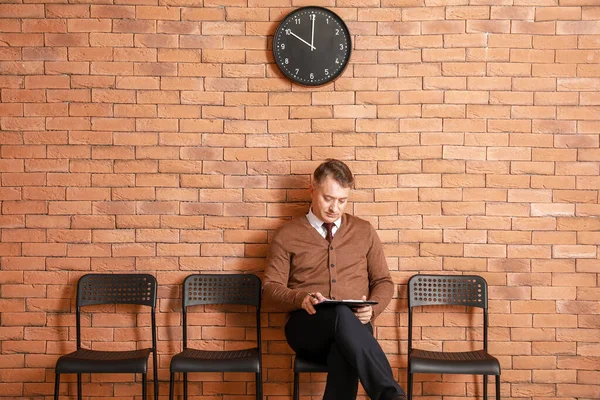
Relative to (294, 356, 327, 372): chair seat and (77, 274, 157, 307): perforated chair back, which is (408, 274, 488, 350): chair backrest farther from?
(77, 274, 157, 307): perforated chair back

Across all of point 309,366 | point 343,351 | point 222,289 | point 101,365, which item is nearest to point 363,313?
point 343,351

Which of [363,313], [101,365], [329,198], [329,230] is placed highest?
[329,198]

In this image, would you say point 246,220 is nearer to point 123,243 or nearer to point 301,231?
point 301,231

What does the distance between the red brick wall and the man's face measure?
0.35 meters

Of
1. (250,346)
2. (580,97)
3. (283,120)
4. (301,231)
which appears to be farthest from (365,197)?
(580,97)

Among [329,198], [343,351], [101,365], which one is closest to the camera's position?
[343,351]

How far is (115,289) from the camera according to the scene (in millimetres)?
3412

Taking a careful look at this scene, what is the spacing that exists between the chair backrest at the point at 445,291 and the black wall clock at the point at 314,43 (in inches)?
57.6

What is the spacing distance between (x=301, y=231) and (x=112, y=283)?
1304 mm

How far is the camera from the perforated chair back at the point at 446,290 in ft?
11.0

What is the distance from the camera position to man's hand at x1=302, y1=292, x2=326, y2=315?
2.83 m

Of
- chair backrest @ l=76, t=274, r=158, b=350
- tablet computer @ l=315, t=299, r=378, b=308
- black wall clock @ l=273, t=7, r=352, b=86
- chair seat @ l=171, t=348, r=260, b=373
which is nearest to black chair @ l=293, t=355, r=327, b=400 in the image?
chair seat @ l=171, t=348, r=260, b=373

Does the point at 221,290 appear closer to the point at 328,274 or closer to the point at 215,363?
the point at 215,363

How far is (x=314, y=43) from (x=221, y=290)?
1.73 m
